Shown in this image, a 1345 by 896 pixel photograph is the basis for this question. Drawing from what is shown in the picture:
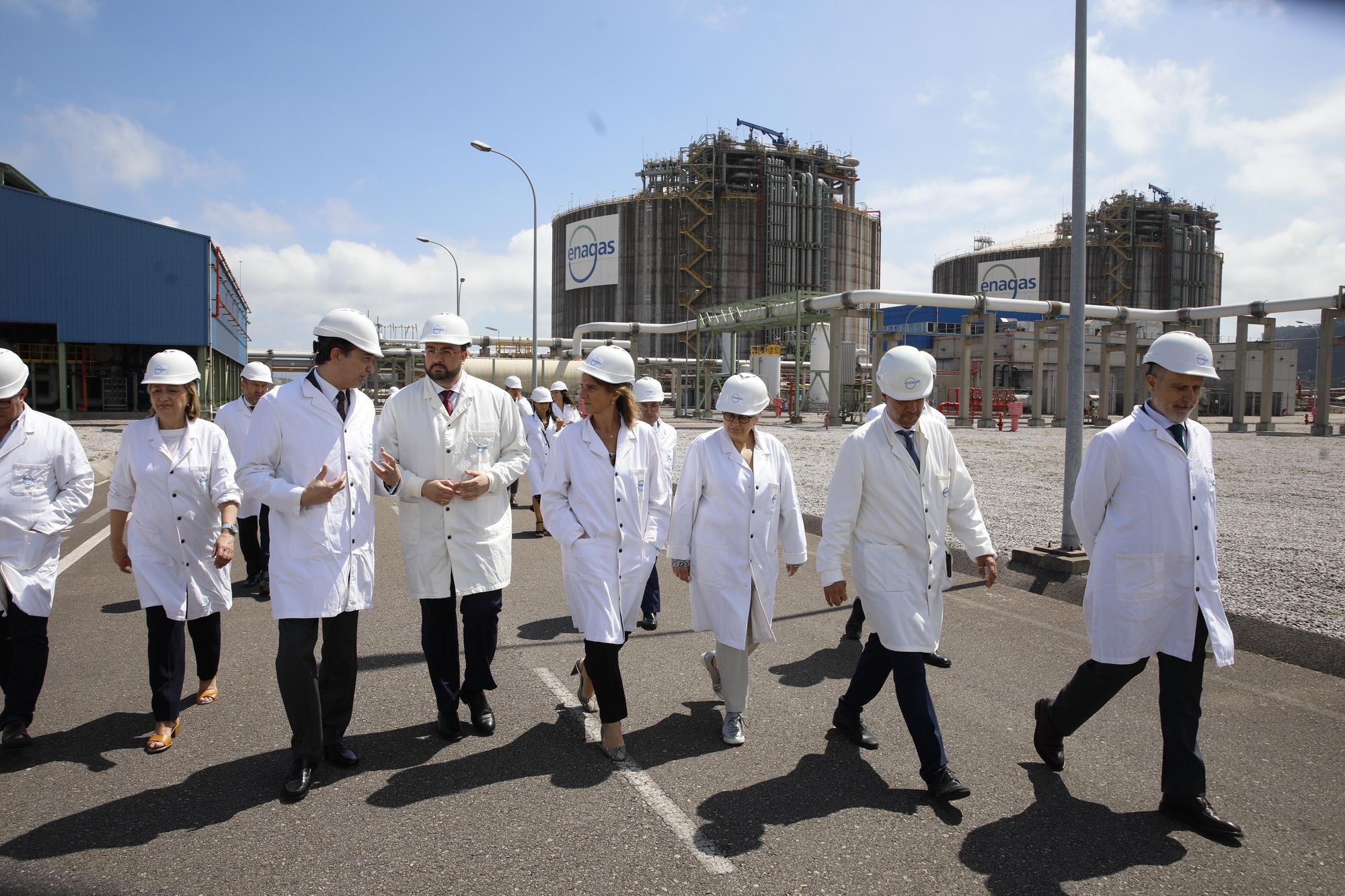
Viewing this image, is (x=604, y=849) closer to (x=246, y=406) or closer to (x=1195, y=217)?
(x=246, y=406)

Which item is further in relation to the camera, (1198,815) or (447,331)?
(447,331)

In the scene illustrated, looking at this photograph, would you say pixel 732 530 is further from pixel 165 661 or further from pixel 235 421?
pixel 235 421

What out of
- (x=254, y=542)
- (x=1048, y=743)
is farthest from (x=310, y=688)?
(x=254, y=542)

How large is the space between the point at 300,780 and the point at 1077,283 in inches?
305

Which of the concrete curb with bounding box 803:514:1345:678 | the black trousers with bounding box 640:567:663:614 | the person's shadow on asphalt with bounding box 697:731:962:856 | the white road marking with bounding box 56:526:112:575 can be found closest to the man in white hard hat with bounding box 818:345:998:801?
the person's shadow on asphalt with bounding box 697:731:962:856

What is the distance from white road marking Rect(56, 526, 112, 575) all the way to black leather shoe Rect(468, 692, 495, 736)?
5.96 m

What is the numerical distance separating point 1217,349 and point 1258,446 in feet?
138

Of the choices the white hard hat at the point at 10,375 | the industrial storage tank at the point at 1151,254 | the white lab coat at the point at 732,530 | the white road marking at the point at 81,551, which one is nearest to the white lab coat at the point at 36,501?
the white hard hat at the point at 10,375

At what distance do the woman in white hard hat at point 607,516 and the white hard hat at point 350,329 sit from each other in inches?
39.8

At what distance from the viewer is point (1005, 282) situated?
8238 cm

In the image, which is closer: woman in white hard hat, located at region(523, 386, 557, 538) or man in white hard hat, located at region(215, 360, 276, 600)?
man in white hard hat, located at region(215, 360, 276, 600)

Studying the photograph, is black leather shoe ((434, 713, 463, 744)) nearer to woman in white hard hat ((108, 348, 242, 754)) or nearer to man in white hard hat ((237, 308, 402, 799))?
man in white hard hat ((237, 308, 402, 799))

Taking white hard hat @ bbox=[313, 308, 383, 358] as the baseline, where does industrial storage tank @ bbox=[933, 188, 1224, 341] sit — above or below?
above

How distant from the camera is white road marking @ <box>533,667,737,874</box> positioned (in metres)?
3.22
